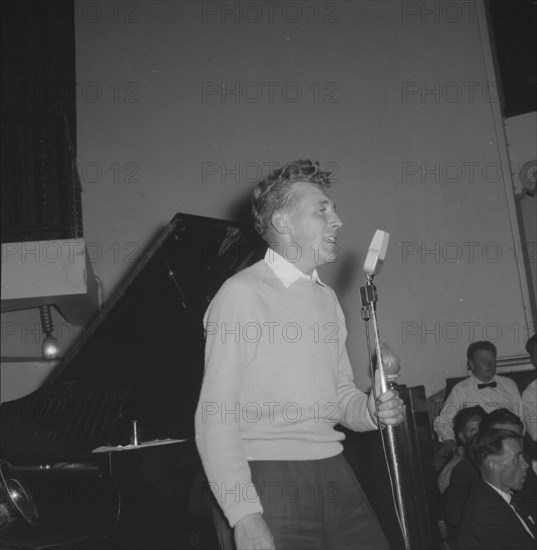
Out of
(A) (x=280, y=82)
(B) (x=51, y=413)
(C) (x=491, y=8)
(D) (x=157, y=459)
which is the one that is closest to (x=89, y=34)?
(A) (x=280, y=82)

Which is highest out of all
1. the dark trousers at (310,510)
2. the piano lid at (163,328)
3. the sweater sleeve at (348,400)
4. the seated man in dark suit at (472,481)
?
the piano lid at (163,328)

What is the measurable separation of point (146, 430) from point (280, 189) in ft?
7.51

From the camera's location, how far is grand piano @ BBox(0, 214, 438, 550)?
9.31 feet

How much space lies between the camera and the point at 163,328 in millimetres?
3693

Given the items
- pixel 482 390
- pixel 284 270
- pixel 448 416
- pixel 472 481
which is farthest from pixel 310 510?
pixel 482 390

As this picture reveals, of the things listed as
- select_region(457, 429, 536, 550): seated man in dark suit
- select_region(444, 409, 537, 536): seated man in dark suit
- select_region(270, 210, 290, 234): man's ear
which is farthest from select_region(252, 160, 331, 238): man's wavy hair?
select_region(444, 409, 537, 536): seated man in dark suit

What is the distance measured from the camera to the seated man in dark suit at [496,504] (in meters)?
2.97

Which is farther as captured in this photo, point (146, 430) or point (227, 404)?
point (146, 430)

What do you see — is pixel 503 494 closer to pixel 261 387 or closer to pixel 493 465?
pixel 493 465

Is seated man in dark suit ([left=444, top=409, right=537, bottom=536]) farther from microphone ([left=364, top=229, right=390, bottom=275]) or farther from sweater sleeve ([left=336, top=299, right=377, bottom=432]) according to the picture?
microphone ([left=364, top=229, right=390, bottom=275])

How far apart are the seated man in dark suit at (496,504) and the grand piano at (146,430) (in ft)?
0.63

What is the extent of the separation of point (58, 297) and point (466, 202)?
4420 millimetres

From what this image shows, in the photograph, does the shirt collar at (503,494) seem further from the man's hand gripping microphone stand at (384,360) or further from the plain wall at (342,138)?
the plain wall at (342,138)

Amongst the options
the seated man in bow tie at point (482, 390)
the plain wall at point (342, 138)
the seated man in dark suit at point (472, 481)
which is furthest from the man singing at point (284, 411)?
the plain wall at point (342, 138)
